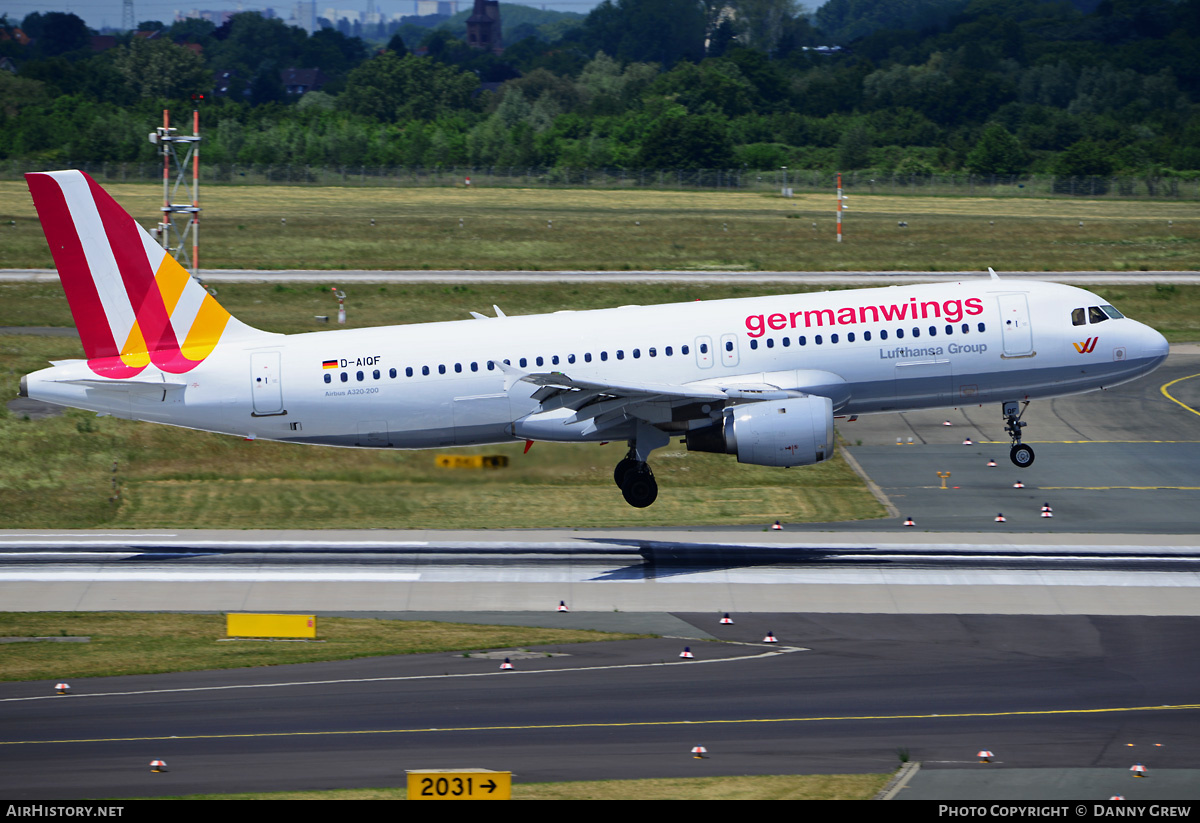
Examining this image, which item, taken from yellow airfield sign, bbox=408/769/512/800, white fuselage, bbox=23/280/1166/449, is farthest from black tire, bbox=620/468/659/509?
yellow airfield sign, bbox=408/769/512/800

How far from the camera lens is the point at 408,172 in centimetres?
15862

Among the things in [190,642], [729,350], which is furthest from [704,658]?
[190,642]

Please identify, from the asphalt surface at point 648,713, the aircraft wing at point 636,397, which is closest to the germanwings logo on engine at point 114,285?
the aircraft wing at point 636,397

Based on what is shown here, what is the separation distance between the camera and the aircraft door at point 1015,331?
39.4 m

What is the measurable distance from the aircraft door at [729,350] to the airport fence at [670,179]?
107285 mm

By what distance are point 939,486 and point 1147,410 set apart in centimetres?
1712

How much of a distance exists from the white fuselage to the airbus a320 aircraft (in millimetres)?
43

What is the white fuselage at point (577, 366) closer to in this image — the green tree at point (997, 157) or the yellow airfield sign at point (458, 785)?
the yellow airfield sign at point (458, 785)

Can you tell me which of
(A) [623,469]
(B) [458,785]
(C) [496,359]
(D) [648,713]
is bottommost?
(D) [648,713]

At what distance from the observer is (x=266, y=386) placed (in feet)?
127

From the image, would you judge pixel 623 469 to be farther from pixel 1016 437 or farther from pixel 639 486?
pixel 1016 437

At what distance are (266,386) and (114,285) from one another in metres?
5.07
